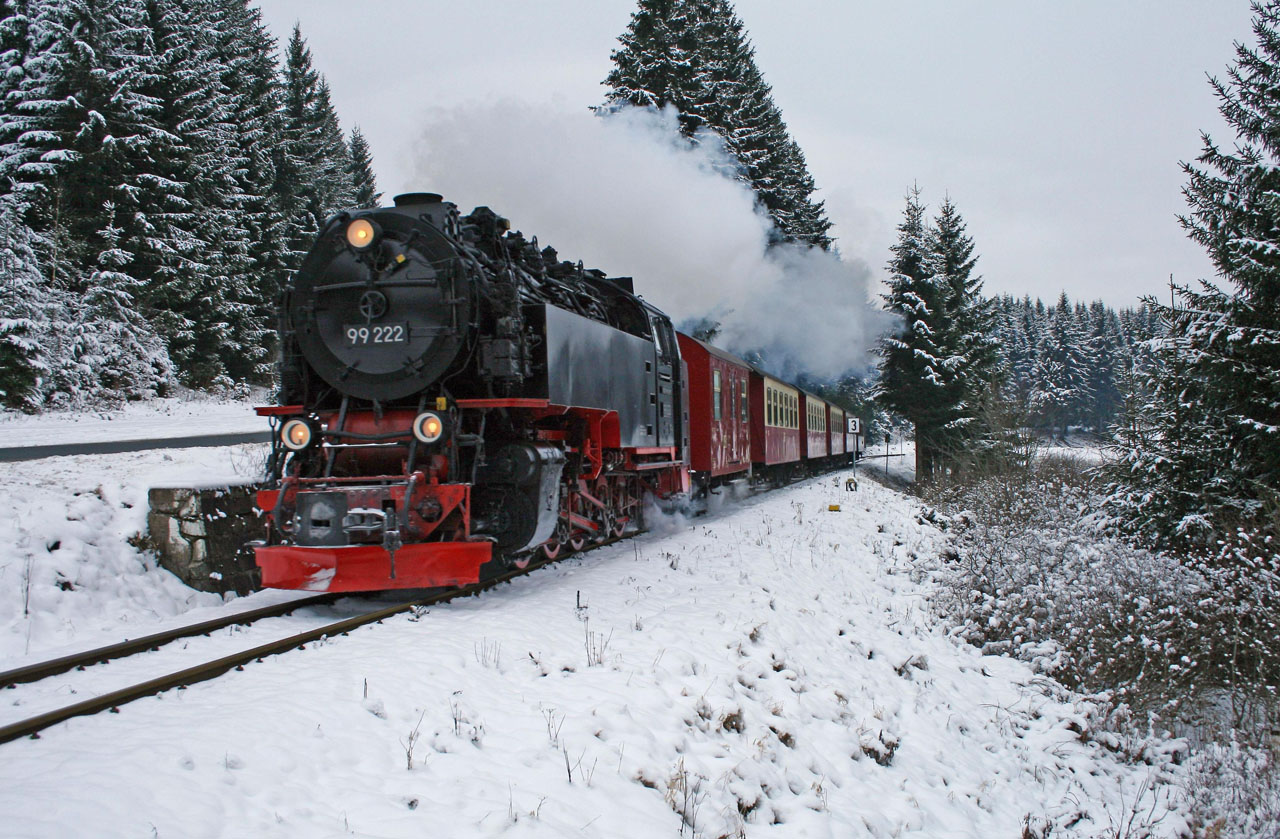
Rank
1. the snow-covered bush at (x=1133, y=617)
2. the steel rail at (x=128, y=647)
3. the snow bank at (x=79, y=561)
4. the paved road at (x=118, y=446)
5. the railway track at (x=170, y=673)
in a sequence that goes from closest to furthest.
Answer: the railway track at (x=170, y=673) → the steel rail at (x=128, y=647) → the snow bank at (x=79, y=561) → the snow-covered bush at (x=1133, y=617) → the paved road at (x=118, y=446)

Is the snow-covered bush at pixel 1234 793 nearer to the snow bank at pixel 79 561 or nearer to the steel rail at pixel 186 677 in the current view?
the steel rail at pixel 186 677

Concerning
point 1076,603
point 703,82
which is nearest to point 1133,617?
point 1076,603

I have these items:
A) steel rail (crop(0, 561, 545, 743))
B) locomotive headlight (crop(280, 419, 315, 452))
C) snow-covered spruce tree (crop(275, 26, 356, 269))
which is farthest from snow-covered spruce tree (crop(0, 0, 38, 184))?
steel rail (crop(0, 561, 545, 743))

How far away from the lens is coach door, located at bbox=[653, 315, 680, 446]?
10.3m

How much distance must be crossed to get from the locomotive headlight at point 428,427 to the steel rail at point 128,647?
1591 millimetres

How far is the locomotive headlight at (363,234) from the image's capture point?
6.75 meters

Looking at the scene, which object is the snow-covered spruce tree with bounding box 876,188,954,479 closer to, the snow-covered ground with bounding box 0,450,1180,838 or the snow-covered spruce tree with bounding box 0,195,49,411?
the snow-covered ground with bounding box 0,450,1180,838

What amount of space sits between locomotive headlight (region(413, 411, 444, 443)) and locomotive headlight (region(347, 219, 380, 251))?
154 centimetres

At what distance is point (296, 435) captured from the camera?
22.2ft

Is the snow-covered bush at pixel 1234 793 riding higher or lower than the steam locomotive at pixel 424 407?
lower

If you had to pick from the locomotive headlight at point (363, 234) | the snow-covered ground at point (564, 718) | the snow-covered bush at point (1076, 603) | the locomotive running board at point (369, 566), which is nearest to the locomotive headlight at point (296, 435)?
the locomotive running board at point (369, 566)

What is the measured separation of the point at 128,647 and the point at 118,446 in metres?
5.64

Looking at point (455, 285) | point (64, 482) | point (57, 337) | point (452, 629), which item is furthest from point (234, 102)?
point (452, 629)

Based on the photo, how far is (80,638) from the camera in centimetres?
579
